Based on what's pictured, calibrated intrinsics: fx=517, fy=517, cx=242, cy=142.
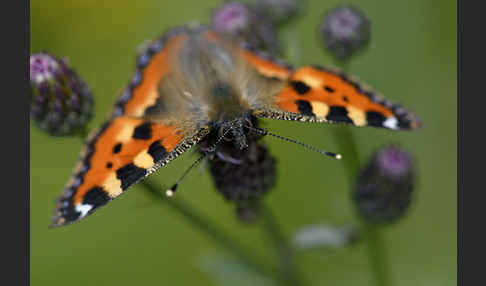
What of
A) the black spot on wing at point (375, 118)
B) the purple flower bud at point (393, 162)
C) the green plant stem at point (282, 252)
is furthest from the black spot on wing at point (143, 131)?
the purple flower bud at point (393, 162)

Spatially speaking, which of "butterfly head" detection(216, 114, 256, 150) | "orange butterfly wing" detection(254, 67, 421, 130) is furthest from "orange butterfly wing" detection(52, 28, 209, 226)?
"orange butterfly wing" detection(254, 67, 421, 130)

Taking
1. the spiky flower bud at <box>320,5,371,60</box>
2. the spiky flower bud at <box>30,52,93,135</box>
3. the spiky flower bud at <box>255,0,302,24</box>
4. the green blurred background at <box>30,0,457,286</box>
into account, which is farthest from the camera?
the green blurred background at <box>30,0,457,286</box>

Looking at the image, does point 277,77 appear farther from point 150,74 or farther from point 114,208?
point 114,208

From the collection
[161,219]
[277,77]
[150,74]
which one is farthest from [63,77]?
[161,219]

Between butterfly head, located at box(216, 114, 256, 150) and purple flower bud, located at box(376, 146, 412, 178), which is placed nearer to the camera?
butterfly head, located at box(216, 114, 256, 150)

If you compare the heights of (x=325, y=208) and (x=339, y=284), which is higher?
(x=325, y=208)

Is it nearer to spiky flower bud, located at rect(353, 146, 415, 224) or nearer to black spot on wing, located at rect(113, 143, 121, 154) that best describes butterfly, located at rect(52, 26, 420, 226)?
black spot on wing, located at rect(113, 143, 121, 154)
